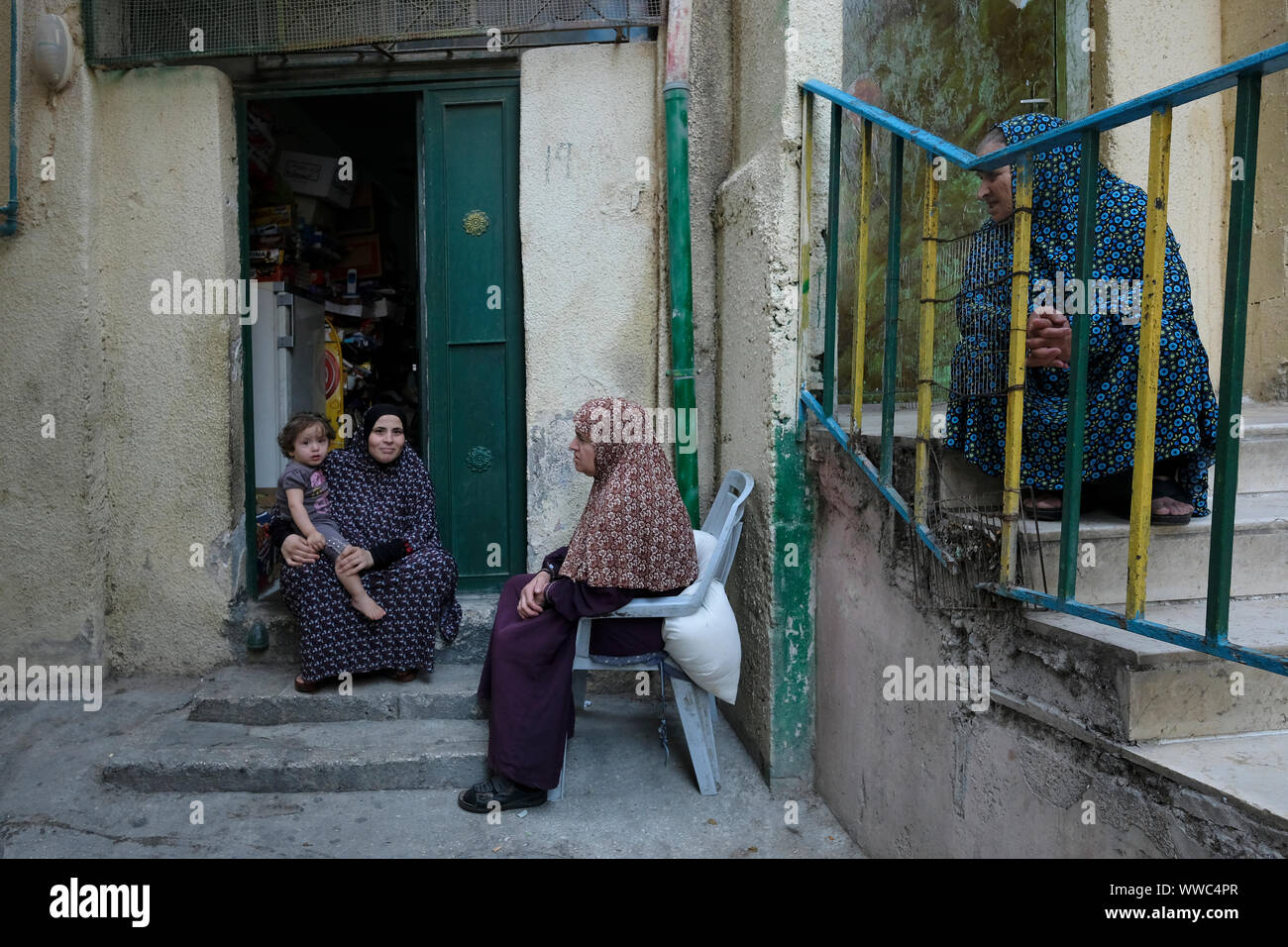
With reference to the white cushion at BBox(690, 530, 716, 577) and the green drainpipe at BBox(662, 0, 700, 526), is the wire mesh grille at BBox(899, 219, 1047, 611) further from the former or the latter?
the green drainpipe at BBox(662, 0, 700, 526)

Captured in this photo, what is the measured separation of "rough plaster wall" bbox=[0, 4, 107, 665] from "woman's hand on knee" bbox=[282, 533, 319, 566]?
1055 mm

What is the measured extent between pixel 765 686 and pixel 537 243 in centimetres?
211

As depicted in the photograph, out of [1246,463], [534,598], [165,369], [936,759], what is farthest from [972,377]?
[165,369]

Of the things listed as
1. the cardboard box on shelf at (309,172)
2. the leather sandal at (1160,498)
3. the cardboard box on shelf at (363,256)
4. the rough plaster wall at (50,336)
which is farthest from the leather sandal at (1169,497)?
the cardboard box on shelf at (363,256)

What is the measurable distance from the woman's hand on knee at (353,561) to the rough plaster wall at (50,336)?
4.18 feet

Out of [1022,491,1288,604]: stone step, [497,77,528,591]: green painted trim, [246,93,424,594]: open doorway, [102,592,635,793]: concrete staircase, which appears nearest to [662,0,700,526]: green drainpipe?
[497,77,528,591]: green painted trim

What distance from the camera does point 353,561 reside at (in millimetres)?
3604

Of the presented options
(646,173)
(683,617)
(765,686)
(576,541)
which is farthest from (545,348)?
(765,686)

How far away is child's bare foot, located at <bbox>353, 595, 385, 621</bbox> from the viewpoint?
142 inches

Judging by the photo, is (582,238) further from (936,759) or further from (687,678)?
(936,759)

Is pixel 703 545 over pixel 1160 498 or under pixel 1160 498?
under

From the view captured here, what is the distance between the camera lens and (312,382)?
213 inches

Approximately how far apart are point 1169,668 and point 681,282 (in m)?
2.49

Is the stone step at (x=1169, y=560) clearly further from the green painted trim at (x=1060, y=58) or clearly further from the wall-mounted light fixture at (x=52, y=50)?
the wall-mounted light fixture at (x=52, y=50)
